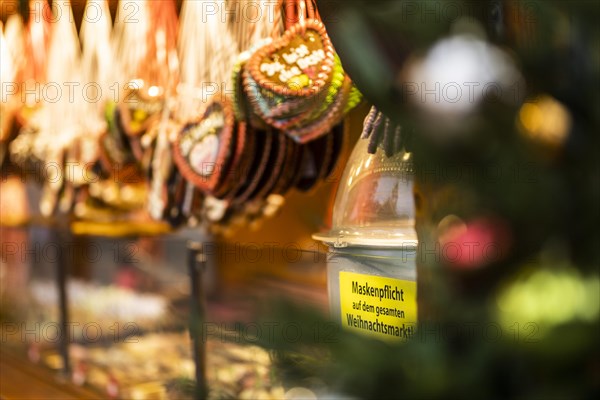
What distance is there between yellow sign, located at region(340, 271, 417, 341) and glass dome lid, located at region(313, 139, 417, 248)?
0.04m

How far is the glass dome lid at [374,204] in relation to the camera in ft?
2.35

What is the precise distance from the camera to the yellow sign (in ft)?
2.38

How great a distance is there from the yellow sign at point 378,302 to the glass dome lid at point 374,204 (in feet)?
0.13

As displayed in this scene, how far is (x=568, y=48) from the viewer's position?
0.20m

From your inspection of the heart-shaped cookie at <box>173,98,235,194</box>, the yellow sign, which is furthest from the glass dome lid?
the heart-shaped cookie at <box>173,98,235,194</box>

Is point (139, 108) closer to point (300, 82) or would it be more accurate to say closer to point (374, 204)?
point (300, 82)

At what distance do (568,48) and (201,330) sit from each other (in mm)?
143

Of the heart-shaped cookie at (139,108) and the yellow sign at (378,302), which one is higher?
the heart-shaped cookie at (139,108)

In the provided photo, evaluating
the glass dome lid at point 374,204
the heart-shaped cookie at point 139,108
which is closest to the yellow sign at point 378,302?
the glass dome lid at point 374,204

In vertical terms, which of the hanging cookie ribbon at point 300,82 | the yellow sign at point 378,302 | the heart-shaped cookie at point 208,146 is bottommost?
the yellow sign at point 378,302

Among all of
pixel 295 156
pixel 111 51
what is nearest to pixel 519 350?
pixel 295 156

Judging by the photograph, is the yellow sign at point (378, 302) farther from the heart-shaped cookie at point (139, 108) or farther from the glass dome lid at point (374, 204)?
the heart-shaped cookie at point (139, 108)

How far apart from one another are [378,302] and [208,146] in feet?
1.28

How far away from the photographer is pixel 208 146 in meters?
1.04
